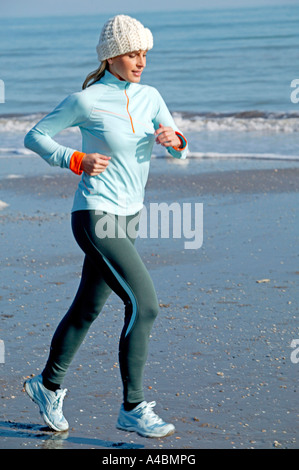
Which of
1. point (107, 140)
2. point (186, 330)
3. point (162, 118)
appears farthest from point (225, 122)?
point (107, 140)

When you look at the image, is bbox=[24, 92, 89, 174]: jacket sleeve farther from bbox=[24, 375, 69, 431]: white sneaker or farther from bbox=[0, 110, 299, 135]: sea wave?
bbox=[0, 110, 299, 135]: sea wave

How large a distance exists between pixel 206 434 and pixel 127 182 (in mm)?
1090

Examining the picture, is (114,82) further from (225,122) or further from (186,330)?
(225,122)

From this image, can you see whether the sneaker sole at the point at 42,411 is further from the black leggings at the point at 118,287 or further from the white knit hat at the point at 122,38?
the white knit hat at the point at 122,38

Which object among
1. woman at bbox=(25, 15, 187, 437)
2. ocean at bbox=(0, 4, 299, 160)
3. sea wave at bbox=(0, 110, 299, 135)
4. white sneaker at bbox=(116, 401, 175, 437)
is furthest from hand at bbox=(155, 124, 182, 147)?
sea wave at bbox=(0, 110, 299, 135)

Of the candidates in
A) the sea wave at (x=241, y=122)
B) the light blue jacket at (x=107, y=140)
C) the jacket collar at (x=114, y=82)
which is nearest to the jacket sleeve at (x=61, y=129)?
the light blue jacket at (x=107, y=140)

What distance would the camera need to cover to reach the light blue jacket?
3.40 metres

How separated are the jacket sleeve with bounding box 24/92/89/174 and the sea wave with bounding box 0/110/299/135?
38.6 feet

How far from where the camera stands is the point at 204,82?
23.5 meters

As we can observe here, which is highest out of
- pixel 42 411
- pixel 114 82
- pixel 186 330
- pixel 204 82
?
pixel 114 82

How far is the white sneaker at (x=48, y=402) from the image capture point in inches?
140

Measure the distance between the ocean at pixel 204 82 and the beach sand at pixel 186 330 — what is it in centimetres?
463

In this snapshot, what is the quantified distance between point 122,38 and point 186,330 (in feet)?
6.49

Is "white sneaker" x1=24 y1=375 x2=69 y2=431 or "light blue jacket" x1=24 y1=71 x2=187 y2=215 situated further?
"white sneaker" x1=24 y1=375 x2=69 y2=431
